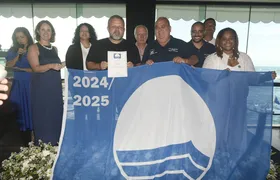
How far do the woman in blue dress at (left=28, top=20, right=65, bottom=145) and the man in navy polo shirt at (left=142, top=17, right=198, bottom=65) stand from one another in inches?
41.5

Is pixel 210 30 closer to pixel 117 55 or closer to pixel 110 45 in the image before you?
pixel 110 45

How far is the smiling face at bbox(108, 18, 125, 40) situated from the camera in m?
2.42

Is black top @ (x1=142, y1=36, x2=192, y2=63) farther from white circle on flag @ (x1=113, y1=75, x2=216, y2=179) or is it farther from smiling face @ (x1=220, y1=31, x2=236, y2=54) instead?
white circle on flag @ (x1=113, y1=75, x2=216, y2=179)

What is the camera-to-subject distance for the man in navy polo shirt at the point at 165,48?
→ 247cm

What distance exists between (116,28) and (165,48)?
0.59 metres

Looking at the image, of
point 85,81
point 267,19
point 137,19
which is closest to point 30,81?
point 85,81

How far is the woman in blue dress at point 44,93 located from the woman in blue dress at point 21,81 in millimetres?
194

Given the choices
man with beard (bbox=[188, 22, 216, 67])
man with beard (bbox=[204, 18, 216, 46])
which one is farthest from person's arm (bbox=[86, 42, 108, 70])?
man with beard (bbox=[204, 18, 216, 46])

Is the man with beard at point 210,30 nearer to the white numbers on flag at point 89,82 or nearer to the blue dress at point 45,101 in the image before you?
the white numbers on flag at point 89,82

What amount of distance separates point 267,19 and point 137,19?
327 cm

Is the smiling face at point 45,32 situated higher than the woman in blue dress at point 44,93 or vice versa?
the smiling face at point 45,32

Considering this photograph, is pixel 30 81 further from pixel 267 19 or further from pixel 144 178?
pixel 267 19

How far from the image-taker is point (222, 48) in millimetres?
2299

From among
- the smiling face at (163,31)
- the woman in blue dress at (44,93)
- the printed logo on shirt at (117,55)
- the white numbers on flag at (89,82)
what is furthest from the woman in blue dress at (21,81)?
A: the smiling face at (163,31)
